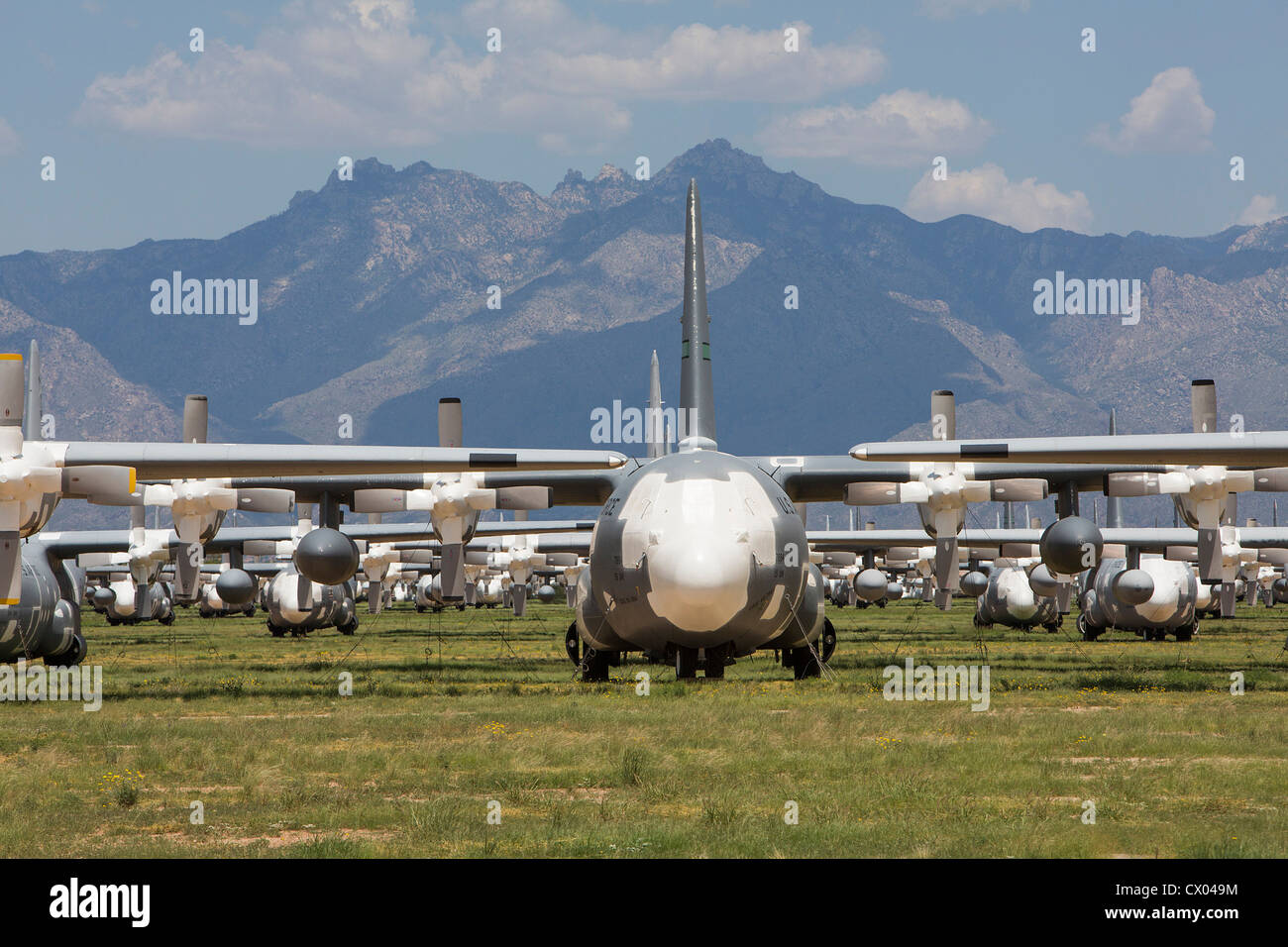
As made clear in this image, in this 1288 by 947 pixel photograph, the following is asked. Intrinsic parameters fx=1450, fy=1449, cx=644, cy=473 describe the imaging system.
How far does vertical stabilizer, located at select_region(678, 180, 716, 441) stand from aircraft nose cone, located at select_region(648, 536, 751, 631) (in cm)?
591

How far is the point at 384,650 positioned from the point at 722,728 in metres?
27.1

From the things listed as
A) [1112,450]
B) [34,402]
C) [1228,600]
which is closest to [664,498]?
[1112,450]

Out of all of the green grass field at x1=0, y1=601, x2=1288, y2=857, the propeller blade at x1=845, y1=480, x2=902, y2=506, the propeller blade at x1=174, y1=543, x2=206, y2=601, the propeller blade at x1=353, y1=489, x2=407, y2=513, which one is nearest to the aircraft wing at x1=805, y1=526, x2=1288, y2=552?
the propeller blade at x1=845, y1=480, x2=902, y2=506

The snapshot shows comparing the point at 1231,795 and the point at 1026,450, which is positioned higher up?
the point at 1026,450

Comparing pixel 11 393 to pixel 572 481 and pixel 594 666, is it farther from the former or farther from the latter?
pixel 572 481

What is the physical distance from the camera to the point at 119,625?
87.4 meters

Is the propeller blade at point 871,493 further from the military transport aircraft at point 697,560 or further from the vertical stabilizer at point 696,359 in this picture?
the vertical stabilizer at point 696,359

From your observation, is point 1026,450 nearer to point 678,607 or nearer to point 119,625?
point 678,607

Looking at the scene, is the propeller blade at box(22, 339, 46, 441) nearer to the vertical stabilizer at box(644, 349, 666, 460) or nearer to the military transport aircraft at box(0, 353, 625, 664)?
the military transport aircraft at box(0, 353, 625, 664)

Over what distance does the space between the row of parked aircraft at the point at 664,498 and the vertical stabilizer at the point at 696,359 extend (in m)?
0.06

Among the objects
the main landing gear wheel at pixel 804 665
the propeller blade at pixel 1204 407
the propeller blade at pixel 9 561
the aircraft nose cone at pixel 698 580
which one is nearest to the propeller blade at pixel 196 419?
the propeller blade at pixel 9 561

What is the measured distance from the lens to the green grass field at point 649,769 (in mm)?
11703
